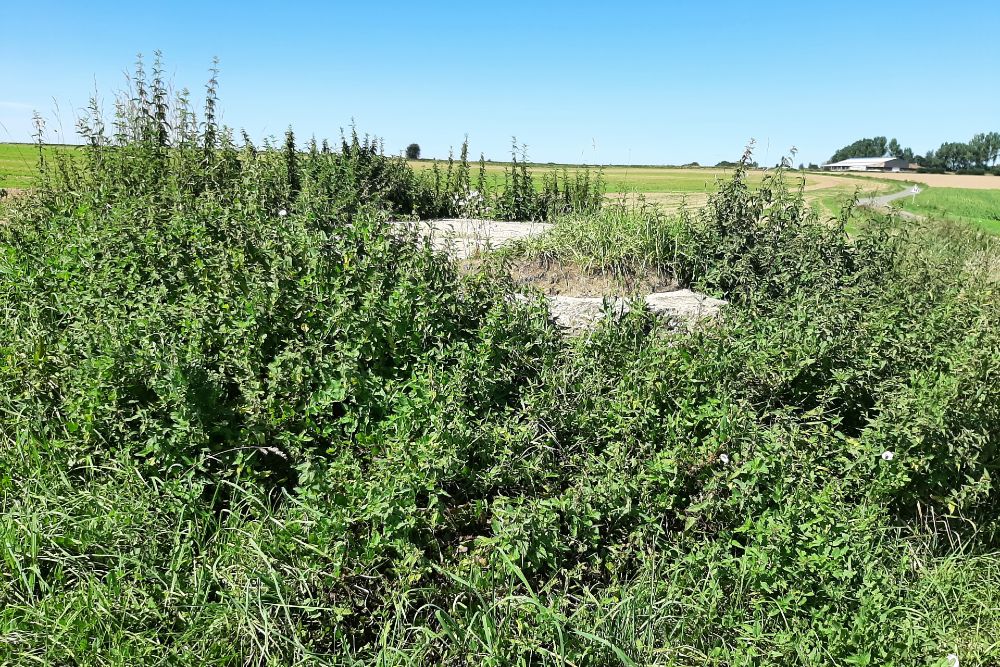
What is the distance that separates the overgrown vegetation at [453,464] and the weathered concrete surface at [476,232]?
1.67 m

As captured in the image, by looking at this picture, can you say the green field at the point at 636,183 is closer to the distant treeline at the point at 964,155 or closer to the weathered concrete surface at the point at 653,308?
the weathered concrete surface at the point at 653,308

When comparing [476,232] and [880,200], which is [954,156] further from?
[476,232]

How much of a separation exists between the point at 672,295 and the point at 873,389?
1931mm

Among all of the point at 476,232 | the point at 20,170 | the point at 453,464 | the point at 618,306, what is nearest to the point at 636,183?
the point at 20,170

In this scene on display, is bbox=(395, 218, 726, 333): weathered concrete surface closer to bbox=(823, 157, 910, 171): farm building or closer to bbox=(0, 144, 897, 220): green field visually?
bbox=(0, 144, 897, 220): green field

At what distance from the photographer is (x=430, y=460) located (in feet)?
11.3

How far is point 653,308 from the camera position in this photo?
220 inches

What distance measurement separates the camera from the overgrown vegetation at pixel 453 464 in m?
3.14

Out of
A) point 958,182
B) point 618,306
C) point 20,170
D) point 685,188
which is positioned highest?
point 958,182

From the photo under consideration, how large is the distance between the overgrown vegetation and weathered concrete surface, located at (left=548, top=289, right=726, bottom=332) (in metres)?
0.30

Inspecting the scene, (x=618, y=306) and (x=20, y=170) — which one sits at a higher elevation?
(x=20, y=170)

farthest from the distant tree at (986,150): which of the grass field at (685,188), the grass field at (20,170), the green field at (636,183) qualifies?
the grass field at (20,170)

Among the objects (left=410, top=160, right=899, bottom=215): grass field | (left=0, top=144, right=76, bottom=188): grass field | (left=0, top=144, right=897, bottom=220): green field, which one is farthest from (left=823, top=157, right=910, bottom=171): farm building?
(left=0, top=144, right=76, bottom=188): grass field

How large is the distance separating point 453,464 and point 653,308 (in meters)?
2.68
